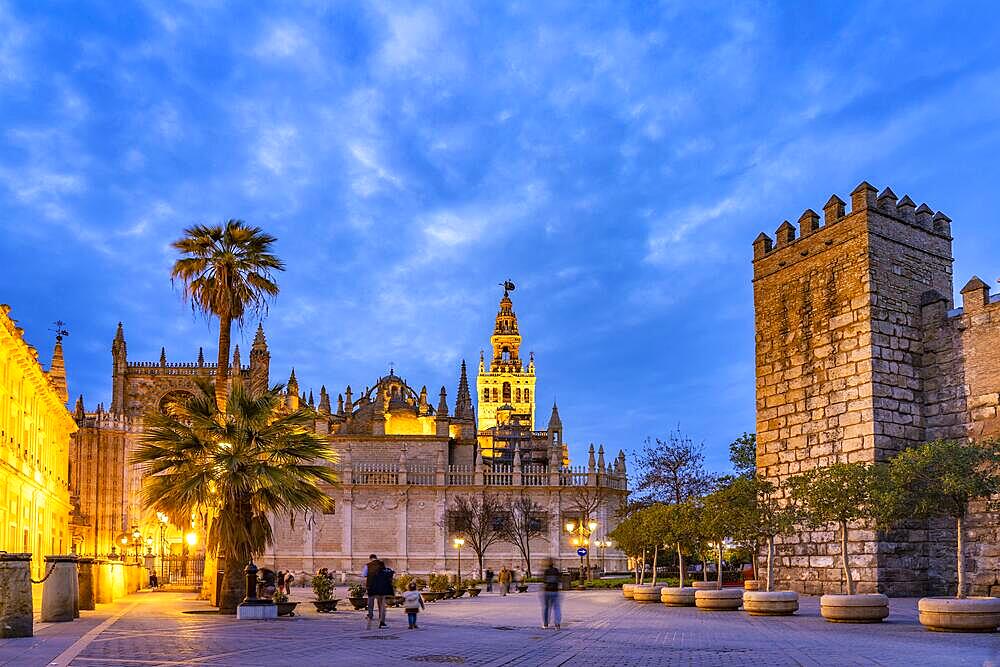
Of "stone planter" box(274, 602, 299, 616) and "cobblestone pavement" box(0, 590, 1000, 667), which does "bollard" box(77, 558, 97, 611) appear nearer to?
"cobblestone pavement" box(0, 590, 1000, 667)

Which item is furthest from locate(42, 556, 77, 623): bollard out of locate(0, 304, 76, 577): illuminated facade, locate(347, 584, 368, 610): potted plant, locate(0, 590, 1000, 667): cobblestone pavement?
locate(0, 304, 76, 577): illuminated facade

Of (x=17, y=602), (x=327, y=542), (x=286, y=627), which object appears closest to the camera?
(x=17, y=602)

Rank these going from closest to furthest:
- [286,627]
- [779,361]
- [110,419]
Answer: [286,627] → [779,361] → [110,419]

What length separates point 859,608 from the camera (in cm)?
1892

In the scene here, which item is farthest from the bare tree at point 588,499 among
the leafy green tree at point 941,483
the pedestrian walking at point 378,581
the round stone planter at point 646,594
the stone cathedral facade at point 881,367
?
the pedestrian walking at point 378,581

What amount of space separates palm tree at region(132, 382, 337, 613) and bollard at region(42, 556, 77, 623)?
378 centimetres

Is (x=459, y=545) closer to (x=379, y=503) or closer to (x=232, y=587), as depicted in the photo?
(x=379, y=503)

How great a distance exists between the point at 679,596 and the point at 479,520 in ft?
109

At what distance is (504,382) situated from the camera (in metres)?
161

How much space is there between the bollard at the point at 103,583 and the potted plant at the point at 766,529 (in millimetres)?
17559

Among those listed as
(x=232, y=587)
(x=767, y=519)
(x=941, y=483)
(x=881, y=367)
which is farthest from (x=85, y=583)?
(x=881, y=367)

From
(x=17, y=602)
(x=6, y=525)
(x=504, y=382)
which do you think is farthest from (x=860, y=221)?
(x=504, y=382)

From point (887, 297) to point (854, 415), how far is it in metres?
3.05

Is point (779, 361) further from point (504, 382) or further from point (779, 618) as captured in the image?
point (504, 382)
